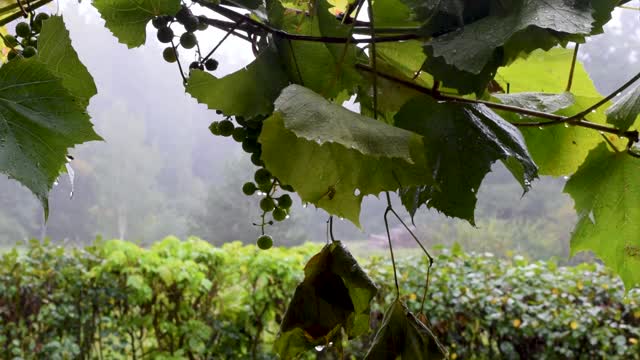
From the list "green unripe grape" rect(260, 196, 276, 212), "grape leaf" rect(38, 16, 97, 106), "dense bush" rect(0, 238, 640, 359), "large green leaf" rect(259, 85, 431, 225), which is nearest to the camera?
"large green leaf" rect(259, 85, 431, 225)

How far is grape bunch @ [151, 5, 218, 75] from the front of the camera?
0.34 m

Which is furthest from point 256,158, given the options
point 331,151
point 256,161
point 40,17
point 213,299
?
point 213,299

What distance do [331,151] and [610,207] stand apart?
30cm

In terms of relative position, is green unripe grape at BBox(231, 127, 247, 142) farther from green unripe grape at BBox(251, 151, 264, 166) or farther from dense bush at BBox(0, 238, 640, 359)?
dense bush at BBox(0, 238, 640, 359)

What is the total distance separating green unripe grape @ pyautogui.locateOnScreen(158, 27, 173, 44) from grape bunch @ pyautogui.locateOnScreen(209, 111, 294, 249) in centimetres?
5

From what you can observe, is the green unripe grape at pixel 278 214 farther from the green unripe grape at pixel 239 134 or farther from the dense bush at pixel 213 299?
the dense bush at pixel 213 299

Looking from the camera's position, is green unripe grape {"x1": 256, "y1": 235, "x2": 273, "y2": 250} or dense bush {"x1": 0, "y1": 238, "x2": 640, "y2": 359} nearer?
green unripe grape {"x1": 256, "y1": 235, "x2": 273, "y2": 250}

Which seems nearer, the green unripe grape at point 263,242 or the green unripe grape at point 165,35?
the green unripe grape at point 165,35

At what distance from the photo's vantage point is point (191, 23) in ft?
1.11

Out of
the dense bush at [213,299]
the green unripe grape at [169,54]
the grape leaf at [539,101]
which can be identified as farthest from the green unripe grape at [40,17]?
the dense bush at [213,299]

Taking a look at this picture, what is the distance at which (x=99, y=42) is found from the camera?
473 centimetres

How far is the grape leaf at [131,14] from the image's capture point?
318 mm

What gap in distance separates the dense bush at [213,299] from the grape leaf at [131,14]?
77.4 inches

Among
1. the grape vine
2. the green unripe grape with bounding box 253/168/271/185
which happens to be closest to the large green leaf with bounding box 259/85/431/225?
the grape vine
